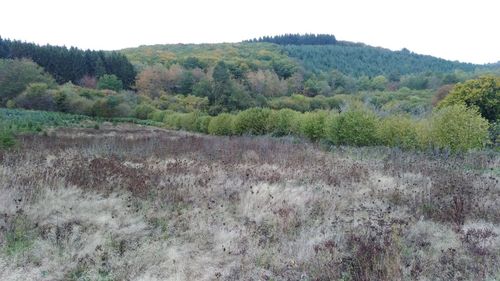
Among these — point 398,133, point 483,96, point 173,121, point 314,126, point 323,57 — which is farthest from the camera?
point 323,57

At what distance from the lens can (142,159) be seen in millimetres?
11922

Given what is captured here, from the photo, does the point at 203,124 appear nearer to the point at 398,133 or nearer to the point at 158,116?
the point at 158,116

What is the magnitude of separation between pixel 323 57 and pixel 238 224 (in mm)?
125572

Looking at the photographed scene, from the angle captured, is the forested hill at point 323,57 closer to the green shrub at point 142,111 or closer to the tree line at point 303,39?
the tree line at point 303,39

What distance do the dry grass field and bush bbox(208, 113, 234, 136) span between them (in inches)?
933

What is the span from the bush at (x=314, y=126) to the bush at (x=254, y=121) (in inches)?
229

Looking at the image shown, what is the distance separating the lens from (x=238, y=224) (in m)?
6.64

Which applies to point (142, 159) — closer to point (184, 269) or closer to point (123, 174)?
point (123, 174)

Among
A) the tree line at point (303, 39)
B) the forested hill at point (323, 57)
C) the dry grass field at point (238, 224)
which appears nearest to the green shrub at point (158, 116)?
the dry grass field at point (238, 224)

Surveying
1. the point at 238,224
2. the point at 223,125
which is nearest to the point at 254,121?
the point at 223,125

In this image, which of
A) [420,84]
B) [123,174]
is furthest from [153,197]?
[420,84]

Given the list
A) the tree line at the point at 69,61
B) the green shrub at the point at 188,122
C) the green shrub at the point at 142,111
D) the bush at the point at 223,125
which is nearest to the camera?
the bush at the point at 223,125

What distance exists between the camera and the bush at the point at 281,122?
3017 cm

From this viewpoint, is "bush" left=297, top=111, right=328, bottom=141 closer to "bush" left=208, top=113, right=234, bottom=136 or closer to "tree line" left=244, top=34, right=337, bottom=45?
"bush" left=208, top=113, right=234, bottom=136
